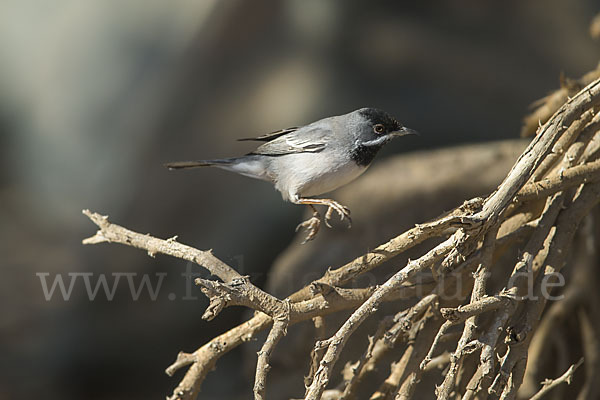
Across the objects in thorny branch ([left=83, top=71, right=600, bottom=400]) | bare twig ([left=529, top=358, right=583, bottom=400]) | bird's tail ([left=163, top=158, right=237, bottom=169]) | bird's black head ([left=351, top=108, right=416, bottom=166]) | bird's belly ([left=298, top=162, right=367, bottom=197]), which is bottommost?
bare twig ([left=529, top=358, right=583, bottom=400])

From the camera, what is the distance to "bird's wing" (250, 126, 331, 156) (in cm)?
233

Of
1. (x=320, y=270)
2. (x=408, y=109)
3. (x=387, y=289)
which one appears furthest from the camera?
(x=408, y=109)

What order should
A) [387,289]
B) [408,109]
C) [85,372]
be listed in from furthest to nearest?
[85,372], [408,109], [387,289]

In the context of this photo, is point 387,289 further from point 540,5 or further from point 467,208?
point 540,5

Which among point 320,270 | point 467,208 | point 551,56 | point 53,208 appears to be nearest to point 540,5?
point 551,56

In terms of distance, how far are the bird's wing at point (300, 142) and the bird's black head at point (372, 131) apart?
0.42ft

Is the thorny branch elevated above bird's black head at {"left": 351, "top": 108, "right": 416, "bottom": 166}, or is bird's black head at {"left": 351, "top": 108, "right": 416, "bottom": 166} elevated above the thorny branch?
bird's black head at {"left": 351, "top": 108, "right": 416, "bottom": 166}

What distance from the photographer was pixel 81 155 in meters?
6.62

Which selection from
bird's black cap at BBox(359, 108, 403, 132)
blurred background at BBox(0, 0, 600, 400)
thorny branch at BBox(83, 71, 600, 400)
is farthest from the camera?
blurred background at BBox(0, 0, 600, 400)

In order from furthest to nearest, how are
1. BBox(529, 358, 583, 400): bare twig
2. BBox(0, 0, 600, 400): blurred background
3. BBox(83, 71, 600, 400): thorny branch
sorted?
BBox(0, 0, 600, 400): blurred background, BBox(529, 358, 583, 400): bare twig, BBox(83, 71, 600, 400): thorny branch

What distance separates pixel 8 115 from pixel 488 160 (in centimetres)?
546

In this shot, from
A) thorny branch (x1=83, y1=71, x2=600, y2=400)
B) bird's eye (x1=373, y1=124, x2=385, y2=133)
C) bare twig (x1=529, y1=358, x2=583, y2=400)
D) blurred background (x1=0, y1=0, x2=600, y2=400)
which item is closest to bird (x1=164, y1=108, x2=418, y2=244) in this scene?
bird's eye (x1=373, y1=124, x2=385, y2=133)

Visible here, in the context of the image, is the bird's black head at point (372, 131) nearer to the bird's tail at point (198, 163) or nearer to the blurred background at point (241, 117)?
the bird's tail at point (198, 163)

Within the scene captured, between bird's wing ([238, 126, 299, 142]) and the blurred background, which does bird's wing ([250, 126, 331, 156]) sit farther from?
the blurred background
